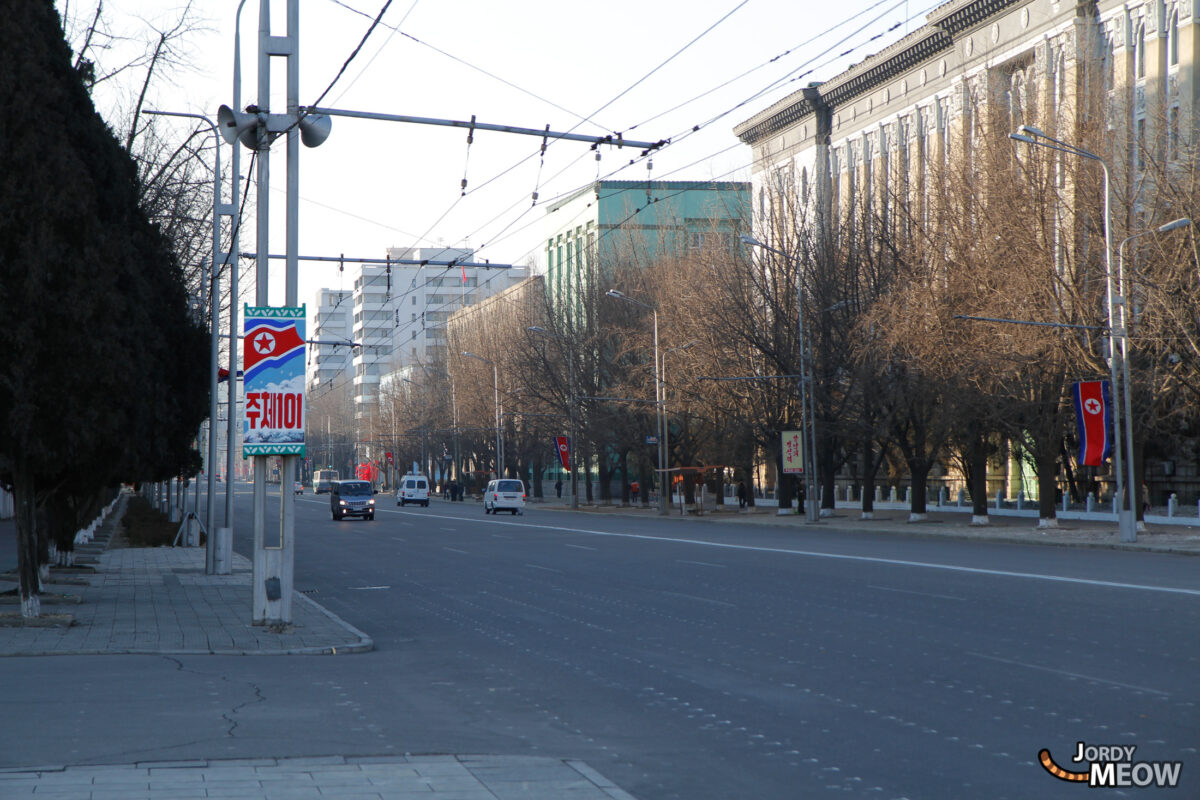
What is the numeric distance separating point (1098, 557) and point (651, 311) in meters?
37.9

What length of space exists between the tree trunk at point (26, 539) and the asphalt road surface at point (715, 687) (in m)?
3.29

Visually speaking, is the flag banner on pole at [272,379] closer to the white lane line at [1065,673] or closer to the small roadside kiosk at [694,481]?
the white lane line at [1065,673]

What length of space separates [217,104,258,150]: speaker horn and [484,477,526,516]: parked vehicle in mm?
46991

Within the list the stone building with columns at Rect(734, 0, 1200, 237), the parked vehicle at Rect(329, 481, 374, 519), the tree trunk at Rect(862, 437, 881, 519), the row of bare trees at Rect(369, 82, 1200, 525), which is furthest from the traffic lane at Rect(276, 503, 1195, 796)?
the parked vehicle at Rect(329, 481, 374, 519)

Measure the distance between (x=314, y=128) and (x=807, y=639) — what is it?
8.40 metres

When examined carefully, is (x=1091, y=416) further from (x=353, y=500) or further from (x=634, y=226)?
(x=634, y=226)

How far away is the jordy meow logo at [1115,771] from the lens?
667cm

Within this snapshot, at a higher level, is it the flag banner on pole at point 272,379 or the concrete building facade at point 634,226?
the concrete building facade at point 634,226

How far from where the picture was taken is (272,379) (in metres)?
14.4

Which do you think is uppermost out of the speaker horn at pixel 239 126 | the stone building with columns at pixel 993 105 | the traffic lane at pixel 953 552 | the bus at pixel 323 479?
the stone building with columns at pixel 993 105

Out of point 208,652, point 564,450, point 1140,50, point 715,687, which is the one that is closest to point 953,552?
point 715,687

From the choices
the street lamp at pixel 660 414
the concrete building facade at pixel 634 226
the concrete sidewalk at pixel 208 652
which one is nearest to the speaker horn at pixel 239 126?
the concrete sidewalk at pixel 208 652

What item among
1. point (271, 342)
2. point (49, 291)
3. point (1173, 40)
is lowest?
point (271, 342)

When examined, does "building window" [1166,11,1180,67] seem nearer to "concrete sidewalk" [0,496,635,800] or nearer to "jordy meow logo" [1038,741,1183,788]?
"concrete sidewalk" [0,496,635,800]
